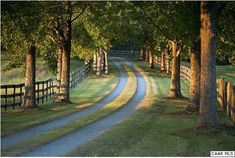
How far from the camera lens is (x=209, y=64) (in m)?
18.5

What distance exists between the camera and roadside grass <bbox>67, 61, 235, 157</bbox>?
48.3 feet

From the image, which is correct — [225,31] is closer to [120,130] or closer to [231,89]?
[231,89]

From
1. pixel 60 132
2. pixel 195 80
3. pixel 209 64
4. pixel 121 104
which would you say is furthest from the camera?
pixel 121 104

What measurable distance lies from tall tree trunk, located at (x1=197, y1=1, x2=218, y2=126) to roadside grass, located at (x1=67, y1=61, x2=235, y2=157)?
2.18 ft

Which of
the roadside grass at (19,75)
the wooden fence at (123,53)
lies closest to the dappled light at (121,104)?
the roadside grass at (19,75)

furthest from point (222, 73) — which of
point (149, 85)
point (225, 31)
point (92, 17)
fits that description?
point (225, 31)

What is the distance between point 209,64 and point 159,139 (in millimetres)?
3572

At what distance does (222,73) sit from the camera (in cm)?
6894

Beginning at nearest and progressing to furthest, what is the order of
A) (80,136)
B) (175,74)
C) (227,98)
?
(80,136) → (227,98) → (175,74)

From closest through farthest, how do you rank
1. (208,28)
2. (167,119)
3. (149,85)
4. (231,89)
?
(208,28), (231,89), (167,119), (149,85)

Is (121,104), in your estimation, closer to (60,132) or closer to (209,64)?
(60,132)

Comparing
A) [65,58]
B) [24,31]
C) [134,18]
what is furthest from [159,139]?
[134,18]

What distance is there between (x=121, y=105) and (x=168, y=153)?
1715 cm

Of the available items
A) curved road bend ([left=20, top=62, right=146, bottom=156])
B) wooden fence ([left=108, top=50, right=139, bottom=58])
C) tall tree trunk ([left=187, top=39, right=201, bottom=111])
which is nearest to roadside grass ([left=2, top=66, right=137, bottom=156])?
curved road bend ([left=20, top=62, right=146, bottom=156])
